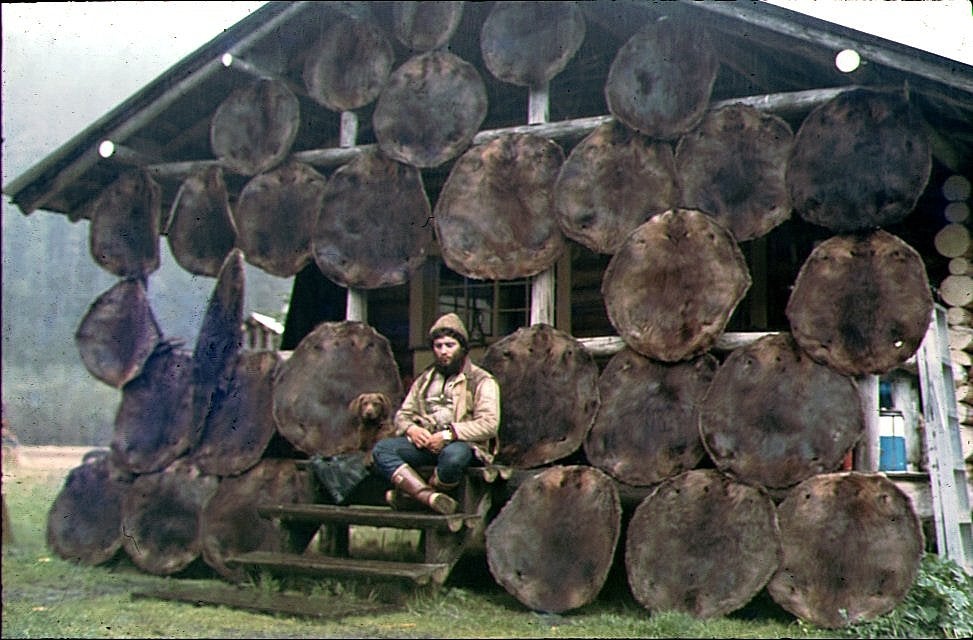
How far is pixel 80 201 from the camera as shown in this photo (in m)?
11.1

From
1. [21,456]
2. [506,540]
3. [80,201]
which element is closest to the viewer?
[506,540]

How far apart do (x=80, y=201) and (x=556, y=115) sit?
4.74 meters

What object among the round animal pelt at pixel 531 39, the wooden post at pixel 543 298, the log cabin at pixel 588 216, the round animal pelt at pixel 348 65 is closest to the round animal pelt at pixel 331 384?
the log cabin at pixel 588 216

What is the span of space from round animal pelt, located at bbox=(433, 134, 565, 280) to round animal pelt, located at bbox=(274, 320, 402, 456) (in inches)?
41.9

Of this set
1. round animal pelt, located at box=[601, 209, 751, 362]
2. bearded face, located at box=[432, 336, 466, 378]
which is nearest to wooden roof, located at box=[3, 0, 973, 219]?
round animal pelt, located at box=[601, 209, 751, 362]

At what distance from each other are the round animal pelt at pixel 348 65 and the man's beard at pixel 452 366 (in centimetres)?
257

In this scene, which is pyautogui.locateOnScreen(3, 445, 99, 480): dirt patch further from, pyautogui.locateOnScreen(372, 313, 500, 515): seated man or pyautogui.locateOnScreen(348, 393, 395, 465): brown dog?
pyautogui.locateOnScreen(372, 313, 500, 515): seated man

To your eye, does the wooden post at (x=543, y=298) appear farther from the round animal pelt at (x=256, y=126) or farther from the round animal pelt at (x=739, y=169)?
the round animal pelt at (x=256, y=126)

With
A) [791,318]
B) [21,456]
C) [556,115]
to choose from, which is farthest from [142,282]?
[21,456]

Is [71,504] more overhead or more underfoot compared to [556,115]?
more underfoot

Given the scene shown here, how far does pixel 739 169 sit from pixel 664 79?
88 centimetres

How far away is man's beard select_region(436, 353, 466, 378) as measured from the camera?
799cm

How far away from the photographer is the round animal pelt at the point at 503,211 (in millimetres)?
8453

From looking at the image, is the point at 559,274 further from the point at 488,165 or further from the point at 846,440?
the point at 846,440
